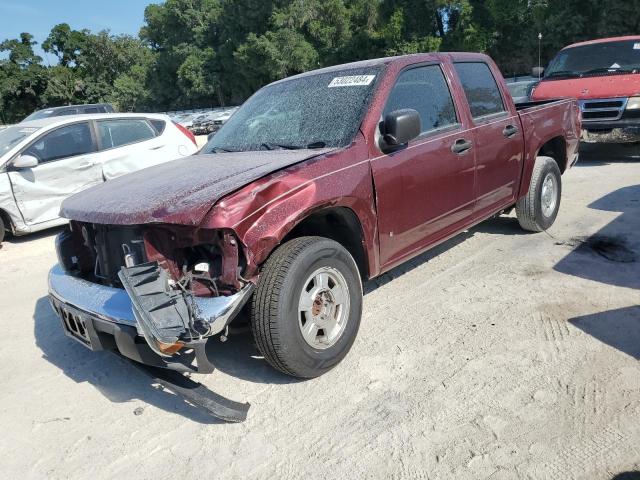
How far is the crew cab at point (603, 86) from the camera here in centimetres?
861

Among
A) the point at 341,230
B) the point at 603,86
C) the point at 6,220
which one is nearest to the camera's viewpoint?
the point at 341,230

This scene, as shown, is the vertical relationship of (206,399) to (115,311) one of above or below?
below

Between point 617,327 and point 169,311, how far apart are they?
2.91m

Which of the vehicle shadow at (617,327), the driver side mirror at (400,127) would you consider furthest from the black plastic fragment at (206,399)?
the vehicle shadow at (617,327)

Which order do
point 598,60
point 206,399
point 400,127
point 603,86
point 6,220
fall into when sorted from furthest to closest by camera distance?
point 598,60
point 603,86
point 6,220
point 400,127
point 206,399

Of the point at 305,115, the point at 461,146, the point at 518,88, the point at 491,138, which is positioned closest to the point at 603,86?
the point at 518,88

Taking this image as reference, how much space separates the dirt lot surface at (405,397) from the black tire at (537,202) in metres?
0.86

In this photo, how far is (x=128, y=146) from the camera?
26.8 ft

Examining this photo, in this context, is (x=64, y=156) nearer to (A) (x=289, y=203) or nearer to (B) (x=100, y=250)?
(B) (x=100, y=250)

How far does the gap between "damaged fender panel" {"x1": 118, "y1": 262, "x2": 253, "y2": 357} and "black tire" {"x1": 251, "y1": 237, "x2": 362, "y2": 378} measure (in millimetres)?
181

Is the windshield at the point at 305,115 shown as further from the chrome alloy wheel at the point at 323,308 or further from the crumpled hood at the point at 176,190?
the chrome alloy wheel at the point at 323,308

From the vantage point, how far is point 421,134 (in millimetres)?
3928

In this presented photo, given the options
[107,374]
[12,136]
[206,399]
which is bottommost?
[107,374]

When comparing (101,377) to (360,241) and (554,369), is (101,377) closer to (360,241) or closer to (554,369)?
(360,241)
